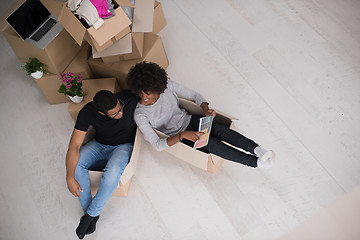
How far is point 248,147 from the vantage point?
187 centimetres

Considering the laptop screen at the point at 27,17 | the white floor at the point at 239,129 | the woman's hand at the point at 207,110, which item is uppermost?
the laptop screen at the point at 27,17

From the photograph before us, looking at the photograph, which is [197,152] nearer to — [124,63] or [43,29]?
[124,63]

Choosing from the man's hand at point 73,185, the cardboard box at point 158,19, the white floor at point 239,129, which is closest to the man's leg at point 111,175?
the man's hand at point 73,185

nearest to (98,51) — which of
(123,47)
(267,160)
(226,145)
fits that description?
Answer: (123,47)

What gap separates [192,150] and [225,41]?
1145mm

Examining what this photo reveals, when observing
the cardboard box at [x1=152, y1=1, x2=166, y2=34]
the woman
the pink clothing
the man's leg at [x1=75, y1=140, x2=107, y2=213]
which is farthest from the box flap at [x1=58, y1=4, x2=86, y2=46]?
the cardboard box at [x1=152, y1=1, x2=166, y2=34]

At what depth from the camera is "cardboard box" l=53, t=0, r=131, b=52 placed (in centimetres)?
175

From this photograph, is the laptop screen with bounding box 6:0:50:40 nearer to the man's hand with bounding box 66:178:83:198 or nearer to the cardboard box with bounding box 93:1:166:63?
the cardboard box with bounding box 93:1:166:63

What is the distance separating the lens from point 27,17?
2.03 meters

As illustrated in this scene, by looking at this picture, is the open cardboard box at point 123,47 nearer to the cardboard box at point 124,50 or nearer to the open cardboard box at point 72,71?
the cardboard box at point 124,50

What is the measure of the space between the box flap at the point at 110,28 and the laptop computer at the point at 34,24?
40cm

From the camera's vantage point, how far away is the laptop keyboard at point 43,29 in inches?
79.3

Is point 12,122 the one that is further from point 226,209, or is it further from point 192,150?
point 226,209

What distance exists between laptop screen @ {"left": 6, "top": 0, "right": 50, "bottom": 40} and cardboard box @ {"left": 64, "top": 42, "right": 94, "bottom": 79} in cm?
32
